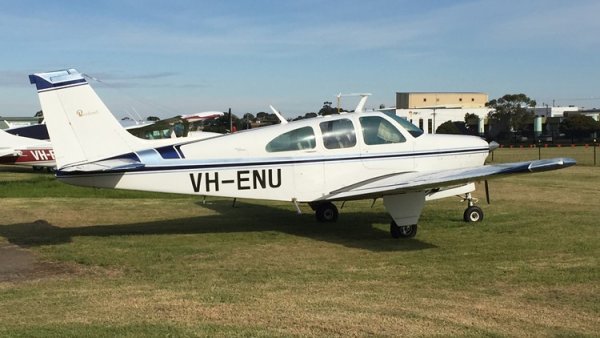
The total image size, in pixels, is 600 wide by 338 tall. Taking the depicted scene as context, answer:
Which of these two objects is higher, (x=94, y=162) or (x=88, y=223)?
(x=94, y=162)

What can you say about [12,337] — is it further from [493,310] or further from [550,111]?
[550,111]

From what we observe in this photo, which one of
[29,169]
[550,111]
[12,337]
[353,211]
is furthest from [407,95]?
[12,337]

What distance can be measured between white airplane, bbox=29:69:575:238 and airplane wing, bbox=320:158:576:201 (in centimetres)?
2

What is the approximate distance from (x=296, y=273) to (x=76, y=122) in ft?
13.7

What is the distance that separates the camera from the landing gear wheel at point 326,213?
36.4 ft

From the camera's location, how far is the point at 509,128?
88125mm

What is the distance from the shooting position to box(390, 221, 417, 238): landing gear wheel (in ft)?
29.5

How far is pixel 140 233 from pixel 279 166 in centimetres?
277

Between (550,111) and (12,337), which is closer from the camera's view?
(12,337)

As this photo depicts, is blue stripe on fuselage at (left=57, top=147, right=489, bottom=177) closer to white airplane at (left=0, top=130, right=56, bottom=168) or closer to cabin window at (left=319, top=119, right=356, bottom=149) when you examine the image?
cabin window at (left=319, top=119, right=356, bottom=149)

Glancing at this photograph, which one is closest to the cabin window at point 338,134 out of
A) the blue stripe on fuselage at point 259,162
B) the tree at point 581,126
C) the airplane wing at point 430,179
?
the blue stripe on fuselage at point 259,162

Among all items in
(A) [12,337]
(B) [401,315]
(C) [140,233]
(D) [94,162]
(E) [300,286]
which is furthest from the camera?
(C) [140,233]

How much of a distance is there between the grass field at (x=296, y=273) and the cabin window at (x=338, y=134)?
1.53 meters

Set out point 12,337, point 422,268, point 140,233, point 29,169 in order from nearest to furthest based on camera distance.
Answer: point 12,337 < point 422,268 < point 140,233 < point 29,169
